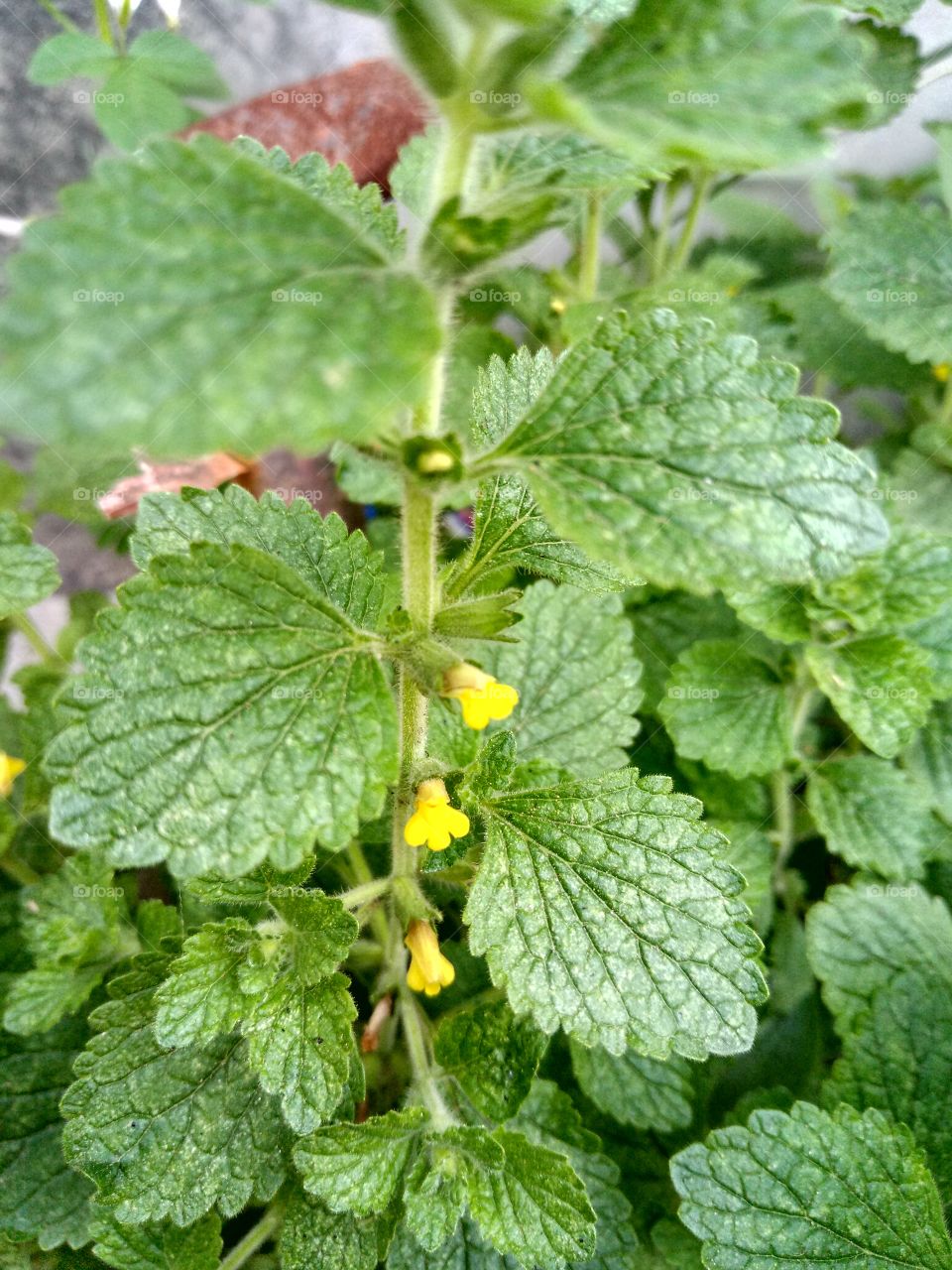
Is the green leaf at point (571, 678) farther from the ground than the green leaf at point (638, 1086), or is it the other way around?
the green leaf at point (571, 678)

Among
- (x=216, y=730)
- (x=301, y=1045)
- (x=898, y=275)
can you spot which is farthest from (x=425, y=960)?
(x=898, y=275)

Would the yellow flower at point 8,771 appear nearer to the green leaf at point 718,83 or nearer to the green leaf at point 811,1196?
the green leaf at point 811,1196

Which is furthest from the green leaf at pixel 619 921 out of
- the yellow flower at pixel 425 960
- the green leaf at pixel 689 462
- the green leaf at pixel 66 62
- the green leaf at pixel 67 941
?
the green leaf at pixel 66 62

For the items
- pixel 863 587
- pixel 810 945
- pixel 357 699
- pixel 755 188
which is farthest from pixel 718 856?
pixel 755 188

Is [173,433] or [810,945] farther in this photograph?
[810,945]

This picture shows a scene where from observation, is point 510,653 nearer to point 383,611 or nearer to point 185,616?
point 383,611

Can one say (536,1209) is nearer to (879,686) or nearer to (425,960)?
(425,960)
